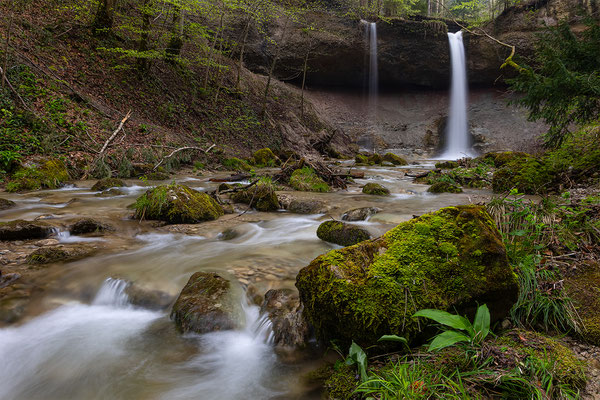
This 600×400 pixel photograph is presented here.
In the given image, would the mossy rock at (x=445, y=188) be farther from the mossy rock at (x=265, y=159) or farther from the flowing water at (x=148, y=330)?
the mossy rock at (x=265, y=159)

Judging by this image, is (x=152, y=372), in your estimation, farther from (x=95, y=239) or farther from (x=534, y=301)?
(x=95, y=239)

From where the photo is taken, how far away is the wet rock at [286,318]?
7.38 feet

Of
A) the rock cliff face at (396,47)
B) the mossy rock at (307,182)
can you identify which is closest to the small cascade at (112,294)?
the mossy rock at (307,182)

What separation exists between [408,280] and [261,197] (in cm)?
490

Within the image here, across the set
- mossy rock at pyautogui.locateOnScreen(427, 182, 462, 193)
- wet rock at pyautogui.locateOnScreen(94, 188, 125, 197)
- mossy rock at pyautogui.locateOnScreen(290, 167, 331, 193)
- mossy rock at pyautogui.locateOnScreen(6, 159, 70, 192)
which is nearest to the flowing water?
wet rock at pyautogui.locateOnScreen(94, 188, 125, 197)

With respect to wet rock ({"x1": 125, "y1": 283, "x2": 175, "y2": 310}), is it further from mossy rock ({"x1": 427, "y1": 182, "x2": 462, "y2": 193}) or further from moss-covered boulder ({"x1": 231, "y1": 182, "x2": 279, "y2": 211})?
mossy rock ({"x1": 427, "y1": 182, "x2": 462, "y2": 193})

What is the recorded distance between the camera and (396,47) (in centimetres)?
2795

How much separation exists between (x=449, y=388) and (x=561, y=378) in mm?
540

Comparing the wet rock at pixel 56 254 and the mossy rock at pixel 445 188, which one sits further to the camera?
the mossy rock at pixel 445 188

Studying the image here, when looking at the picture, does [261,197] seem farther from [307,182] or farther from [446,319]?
[446,319]

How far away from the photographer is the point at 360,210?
565 cm

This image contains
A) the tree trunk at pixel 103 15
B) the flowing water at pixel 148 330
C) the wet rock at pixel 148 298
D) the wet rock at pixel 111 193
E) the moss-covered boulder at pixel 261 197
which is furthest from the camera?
the tree trunk at pixel 103 15

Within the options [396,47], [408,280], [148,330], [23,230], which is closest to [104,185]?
[23,230]

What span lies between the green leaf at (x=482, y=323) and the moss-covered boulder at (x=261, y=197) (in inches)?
197
